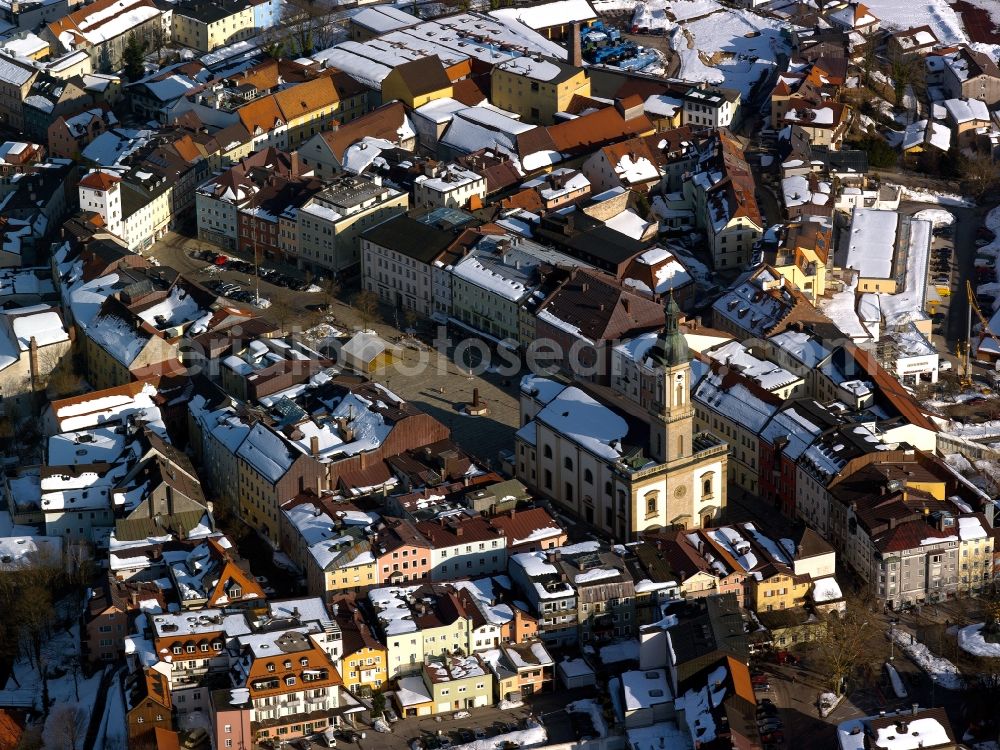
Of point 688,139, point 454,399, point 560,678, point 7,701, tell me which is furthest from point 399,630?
point 688,139

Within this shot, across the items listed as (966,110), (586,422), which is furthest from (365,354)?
(966,110)

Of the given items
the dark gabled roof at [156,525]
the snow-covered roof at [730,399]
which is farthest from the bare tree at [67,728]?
the snow-covered roof at [730,399]

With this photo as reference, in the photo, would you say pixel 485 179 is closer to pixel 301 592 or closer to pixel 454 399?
pixel 454 399

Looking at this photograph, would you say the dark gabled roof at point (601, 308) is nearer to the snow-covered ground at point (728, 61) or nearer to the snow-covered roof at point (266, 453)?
the snow-covered roof at point (266, 453)

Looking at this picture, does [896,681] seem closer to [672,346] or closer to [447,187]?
[672,346]

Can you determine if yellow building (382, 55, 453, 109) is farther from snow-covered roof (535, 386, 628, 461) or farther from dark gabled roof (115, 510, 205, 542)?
dark gabled roof (115, 510, 205, 542)

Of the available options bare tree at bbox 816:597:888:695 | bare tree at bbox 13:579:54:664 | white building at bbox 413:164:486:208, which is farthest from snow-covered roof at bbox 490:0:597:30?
bare tree at bbox 13:579:54:664
